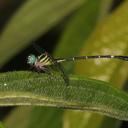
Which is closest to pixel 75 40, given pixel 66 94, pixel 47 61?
pixel 47 61

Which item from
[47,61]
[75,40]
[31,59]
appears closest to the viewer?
[47,61]

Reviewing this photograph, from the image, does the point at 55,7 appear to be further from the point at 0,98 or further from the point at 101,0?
the point at 0,98

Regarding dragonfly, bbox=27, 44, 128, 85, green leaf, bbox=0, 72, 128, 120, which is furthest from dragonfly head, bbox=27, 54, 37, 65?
green leaf, bbox=0, 72, 128, 120

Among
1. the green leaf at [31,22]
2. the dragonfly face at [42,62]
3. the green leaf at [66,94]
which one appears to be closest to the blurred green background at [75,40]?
the green leaf at [31,22]

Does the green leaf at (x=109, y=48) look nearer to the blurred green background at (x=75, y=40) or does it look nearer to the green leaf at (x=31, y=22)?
the blurred green background at (x=75, y=40)

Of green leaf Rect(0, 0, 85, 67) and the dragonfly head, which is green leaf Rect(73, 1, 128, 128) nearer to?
the dragonfly head

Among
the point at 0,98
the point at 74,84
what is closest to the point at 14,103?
the point at 0,98

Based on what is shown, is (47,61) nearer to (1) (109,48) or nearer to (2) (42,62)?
(2) (42,62)
